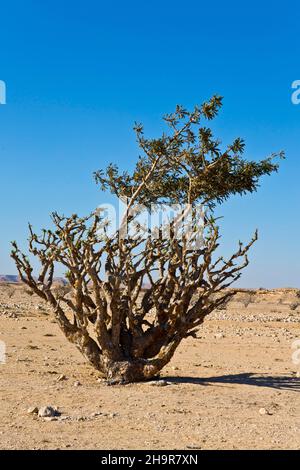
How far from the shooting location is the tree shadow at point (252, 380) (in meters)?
10.9

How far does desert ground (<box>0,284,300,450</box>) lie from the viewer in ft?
23.8

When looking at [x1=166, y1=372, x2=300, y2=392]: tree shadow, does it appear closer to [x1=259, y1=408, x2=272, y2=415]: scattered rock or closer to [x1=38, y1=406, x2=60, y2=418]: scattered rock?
[x1=259, y1=408, x2=272, y2=415]: scattered rock

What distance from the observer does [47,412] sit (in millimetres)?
8234

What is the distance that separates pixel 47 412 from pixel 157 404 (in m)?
1.74

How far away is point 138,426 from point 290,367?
7.62 meters

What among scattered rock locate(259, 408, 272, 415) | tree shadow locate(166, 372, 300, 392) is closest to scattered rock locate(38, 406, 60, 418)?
scattered rock locate(259, 408, 272, 415)

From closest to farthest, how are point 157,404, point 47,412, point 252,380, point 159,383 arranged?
point 47,412, point 157,404, point 159,383, point 252,380

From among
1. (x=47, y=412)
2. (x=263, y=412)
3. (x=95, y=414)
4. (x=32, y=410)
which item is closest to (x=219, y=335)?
(x=263, y=412)

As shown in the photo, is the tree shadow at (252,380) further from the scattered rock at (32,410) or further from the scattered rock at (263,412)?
the scattered rock at (32,410)

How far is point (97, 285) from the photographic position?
10875 millimetres

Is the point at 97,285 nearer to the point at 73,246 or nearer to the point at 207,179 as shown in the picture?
the point at 73,246

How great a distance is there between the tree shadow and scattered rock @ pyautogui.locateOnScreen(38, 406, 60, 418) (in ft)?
10.1

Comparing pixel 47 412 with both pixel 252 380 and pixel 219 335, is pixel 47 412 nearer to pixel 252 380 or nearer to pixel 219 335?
pixel 252 380
